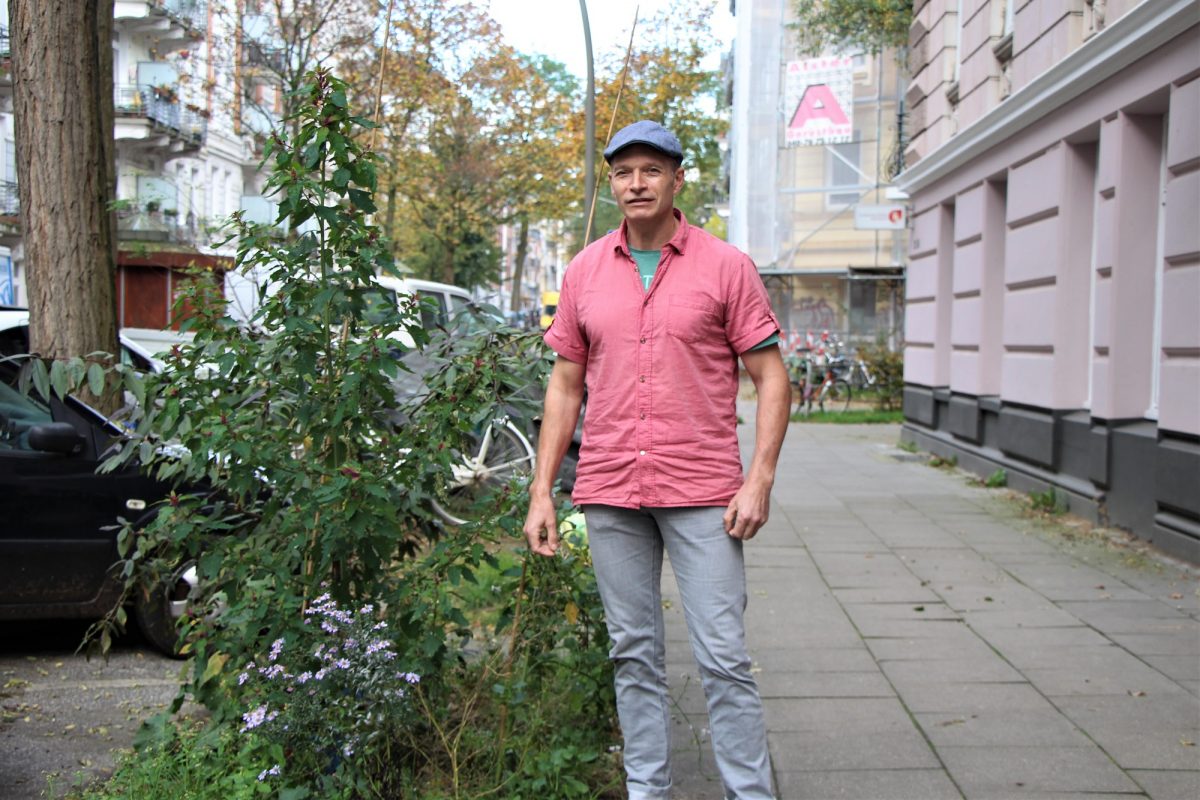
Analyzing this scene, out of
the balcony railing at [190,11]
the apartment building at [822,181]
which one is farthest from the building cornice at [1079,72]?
the apartment building at [822,181]

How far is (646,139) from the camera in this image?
343 centimetres

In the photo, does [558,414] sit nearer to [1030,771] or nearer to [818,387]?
[1030,771]

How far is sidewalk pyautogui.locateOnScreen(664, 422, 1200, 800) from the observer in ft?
14.4

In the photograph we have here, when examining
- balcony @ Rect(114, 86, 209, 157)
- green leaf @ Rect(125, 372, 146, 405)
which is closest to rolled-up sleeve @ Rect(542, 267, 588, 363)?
green leaf @ Rect(125, 372, 146, 405)

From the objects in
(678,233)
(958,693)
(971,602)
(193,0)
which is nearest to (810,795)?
(958,693)

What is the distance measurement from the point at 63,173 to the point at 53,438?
1463 millimetres

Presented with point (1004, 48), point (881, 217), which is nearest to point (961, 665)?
point (1004, 48)

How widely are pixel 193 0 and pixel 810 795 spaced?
21.8 m

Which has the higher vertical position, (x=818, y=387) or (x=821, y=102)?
(x=821, y=102)

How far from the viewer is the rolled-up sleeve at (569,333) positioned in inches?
144

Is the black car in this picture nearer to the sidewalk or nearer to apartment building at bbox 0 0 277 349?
the sidewalk

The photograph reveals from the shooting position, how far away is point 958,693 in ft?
17.5

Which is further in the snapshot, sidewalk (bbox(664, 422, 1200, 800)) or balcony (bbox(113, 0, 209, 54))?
balcony (bbox(113, 0, 209, 54))

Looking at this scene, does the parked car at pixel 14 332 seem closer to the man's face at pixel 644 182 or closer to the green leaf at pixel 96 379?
the green leaf at pixel 96 379
